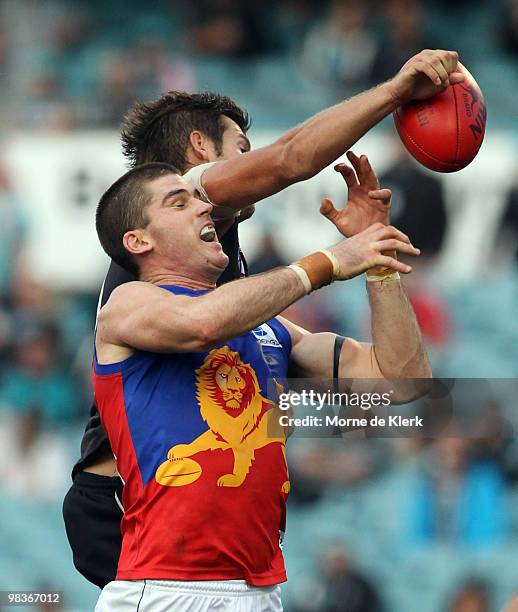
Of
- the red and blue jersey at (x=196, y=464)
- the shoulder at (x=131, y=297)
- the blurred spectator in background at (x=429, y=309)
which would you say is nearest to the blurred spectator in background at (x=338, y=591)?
the blurred spectator in background at (x=429, y=309)

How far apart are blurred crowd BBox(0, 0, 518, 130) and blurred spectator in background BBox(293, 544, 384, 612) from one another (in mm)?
4255

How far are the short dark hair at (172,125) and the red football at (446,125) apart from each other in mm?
982

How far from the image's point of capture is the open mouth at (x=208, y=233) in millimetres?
4227

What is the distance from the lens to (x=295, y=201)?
10242 mm

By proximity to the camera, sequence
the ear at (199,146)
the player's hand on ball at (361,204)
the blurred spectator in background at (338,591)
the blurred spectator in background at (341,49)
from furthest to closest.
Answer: the blurred spectator in background at (341,49) → the blurred spectator in background at (338,591) → the ear at (199,146) → the player's hand on ball at (361,204)

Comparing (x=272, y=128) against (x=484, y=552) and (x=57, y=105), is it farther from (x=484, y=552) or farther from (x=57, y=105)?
(x=484, y=552)

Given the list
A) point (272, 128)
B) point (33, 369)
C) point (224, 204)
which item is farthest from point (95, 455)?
point (272, 128)

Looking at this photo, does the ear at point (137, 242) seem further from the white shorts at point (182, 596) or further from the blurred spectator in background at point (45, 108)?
the blurred spectator in background at point (45, 108)

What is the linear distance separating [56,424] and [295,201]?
8.81 feet

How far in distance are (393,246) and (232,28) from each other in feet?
26.2

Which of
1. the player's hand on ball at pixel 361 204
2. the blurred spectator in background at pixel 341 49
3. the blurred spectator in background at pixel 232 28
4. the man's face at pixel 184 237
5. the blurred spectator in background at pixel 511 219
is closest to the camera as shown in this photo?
the man's face at pixel 184 237

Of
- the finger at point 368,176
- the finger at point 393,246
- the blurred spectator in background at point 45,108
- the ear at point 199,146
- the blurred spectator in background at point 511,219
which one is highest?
the blurred spectator in background at point 45,108

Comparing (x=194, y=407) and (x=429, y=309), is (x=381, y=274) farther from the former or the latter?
(x=429, y=309)

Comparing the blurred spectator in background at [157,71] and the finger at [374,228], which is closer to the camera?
the finger at [374,228]
